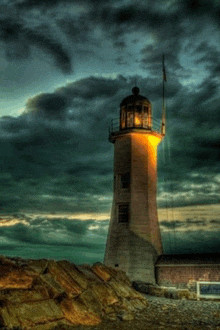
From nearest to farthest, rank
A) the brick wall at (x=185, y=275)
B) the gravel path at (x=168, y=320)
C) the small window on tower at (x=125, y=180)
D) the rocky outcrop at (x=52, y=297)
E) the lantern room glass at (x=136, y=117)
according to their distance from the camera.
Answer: the rocky outcrop at (x=52, y=297)
the gravel path at (x=168, y=320)
the brick wall at (x=185, y=275)
the small window on tower at (x=125, y=180)
the lantern room glass at (x=136, y=117)

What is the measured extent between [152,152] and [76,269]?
58.1 feet

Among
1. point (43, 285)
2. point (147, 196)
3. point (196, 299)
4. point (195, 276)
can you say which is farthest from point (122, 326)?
point (147, 196)

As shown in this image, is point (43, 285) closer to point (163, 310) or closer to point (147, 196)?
point (163, 310)

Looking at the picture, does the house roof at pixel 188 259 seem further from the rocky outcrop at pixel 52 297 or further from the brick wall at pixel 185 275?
the rocky outcrop at pixel 52 297

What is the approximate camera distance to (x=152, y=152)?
1278 inches

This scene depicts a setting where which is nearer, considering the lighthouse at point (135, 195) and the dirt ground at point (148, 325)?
the dirt ground at point (148, 325)

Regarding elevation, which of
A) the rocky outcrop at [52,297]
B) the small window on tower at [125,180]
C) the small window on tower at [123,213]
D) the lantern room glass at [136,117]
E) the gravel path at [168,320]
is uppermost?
the lantern room glass at [136,117]

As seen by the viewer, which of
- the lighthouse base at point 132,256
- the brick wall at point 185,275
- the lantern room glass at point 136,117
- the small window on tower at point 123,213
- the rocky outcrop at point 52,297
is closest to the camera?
the rocky outcrop at point 52,297

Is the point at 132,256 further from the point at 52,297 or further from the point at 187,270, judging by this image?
the point at 52,297

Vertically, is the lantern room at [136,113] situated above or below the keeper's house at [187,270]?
above

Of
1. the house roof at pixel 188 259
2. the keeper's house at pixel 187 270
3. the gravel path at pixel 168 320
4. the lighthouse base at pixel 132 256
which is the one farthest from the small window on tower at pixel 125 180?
the gravel path at pixel 168 320

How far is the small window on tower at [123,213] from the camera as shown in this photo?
30.6m

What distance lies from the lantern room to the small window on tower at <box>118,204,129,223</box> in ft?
20.9

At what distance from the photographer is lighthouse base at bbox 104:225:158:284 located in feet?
94.9
